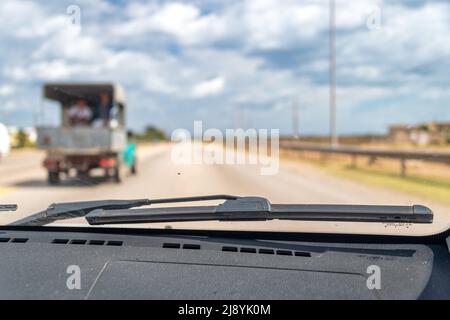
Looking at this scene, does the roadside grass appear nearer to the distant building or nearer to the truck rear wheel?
the distant building

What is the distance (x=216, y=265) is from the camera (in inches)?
121

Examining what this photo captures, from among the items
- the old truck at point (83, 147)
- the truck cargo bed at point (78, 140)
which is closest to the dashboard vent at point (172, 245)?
the old truck at point (83, 147)

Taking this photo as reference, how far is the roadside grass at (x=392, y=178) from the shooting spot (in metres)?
8.68

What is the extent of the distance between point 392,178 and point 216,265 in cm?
1312

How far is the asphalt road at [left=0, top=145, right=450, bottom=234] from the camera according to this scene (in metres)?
3.89

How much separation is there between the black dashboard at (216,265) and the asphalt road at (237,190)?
0.82ft

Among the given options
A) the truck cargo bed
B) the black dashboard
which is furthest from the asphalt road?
the truck cargo bed

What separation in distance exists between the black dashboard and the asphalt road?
251 millimetres

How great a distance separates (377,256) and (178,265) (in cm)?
109

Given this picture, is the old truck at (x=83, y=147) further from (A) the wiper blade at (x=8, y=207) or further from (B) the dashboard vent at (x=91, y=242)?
(B) the dashboard vent at (x=91, y=242)

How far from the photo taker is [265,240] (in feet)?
11.5

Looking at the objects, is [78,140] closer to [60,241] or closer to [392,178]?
[392,178]
